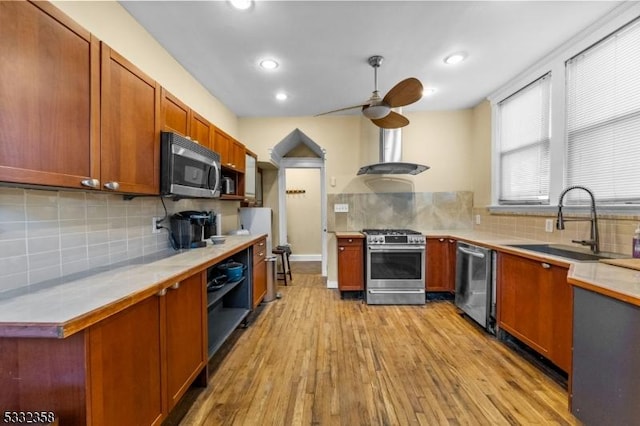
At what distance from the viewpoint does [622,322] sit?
1.18m

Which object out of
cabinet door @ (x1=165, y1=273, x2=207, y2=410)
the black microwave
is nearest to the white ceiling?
the black microwave

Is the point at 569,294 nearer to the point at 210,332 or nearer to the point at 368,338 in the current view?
the point at 368,338

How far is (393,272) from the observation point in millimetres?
3484

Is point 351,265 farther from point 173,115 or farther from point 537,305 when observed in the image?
point 173,115

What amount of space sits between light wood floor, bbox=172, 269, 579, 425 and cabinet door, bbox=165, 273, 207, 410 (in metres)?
0.26

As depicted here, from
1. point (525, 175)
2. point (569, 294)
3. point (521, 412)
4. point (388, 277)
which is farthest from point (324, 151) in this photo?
point (521, 412)

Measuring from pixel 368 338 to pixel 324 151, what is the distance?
2.71 meters

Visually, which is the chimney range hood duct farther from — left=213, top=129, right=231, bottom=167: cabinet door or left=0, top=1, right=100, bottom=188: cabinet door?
left=0, top=1, right=100, bottom=188: cabinet door

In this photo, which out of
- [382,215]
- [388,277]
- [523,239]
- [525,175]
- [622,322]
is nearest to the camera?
[622,322]

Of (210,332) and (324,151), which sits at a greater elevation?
(324,151)

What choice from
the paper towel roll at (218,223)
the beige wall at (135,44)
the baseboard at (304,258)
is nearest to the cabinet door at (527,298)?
the paper towel roll at (218,223)

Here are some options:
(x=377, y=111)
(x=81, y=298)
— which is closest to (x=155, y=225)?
(x=81, y=298)

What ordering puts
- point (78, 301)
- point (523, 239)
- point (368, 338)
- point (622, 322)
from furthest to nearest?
1. point (523, 239)
2. point (368, 338)
3. point (622, 322)
4. point (78, 301)

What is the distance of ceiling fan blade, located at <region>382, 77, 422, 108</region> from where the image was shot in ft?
7.04
